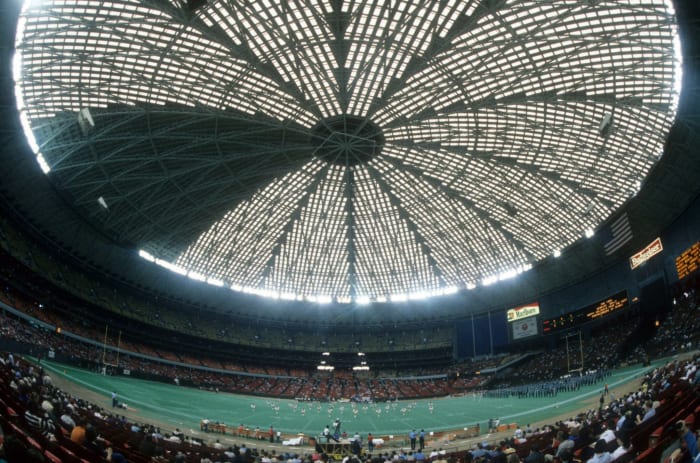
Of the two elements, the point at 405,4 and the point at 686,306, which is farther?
the point at 686,306

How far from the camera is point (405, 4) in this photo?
137 feet

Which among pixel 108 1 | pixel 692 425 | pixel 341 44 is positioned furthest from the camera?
pixel 341 44

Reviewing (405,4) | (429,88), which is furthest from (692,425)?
(429,88)

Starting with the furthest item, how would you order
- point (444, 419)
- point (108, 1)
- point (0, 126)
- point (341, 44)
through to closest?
point (444, 419), point (341, 44), point (0, 126), point (108, 1)

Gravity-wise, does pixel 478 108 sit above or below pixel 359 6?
below

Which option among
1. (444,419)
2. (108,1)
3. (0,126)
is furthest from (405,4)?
(444,419)

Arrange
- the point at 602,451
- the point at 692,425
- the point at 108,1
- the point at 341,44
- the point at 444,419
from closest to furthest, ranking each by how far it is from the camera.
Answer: the point at 692,425 → the point at 602,451 → the point at 108,1 → the point at 341,44 → the point at 444,419

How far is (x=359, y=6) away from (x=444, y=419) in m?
39.5

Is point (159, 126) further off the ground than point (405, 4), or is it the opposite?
point (405, 4)

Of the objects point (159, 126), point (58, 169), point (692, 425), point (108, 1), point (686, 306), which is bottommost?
point (692, 425)

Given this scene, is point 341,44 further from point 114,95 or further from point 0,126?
point 0,126

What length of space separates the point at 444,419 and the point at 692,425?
43.0 meters

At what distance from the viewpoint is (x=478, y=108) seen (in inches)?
1945

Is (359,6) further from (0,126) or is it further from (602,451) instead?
(602,451)
